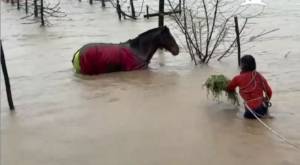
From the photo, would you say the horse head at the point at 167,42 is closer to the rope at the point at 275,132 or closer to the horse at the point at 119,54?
the horse at the point at 119,54

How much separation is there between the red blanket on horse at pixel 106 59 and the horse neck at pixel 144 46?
0.16 metres

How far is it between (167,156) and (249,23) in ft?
42.1

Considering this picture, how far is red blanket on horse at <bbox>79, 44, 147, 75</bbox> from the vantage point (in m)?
10.6

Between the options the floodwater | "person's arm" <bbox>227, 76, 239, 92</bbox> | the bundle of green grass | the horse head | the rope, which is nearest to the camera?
the floodwater

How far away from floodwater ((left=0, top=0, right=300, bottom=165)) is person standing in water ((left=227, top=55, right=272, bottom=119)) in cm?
17

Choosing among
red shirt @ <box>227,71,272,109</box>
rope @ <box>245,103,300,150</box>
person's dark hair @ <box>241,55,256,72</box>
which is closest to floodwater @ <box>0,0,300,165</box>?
rope @ <box>245,103,300,150</box>

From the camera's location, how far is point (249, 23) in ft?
60.0

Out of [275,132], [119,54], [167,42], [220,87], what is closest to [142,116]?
[220,87]

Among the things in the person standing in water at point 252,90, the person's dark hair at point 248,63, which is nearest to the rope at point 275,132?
the person standing in water at point 252,90

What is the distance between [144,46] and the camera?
11.0m

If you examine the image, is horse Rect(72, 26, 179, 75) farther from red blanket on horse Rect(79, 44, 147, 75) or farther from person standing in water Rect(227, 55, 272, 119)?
person standing in water Rect(227, 55, 272, 119)

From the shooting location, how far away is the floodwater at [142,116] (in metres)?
6.23

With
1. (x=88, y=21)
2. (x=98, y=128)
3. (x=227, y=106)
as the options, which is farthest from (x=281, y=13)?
(x=98, y=128)

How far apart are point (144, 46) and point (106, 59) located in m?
0.86
